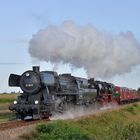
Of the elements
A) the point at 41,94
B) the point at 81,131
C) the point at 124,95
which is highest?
the point at 124,95

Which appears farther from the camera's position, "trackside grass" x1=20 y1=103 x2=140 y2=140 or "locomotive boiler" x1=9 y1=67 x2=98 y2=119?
"locomotive boiler" x1=9 y1=67 x2=98 y2=119

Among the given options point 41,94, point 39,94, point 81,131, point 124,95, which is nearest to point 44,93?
point 41,94

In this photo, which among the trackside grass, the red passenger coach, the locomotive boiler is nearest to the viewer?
the trackside grass

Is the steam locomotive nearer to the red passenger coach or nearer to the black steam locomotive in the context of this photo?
the black steam locomotive

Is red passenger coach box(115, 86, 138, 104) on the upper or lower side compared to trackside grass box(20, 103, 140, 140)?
upper

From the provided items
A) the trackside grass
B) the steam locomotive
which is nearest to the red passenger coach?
the steam locomotive

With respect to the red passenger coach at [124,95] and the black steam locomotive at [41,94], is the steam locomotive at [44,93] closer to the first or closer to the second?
the black steam locomotive at [41,94]

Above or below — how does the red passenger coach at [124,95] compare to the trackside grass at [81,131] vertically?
above

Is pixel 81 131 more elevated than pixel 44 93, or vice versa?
pixel 44 93

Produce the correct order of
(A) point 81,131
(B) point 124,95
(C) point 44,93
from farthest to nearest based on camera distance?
1. (B) point 124,95
2. (C) point 44,93
3. (A) point 81,131

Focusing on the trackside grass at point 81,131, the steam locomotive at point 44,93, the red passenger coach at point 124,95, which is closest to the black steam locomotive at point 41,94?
the steam locomotive at point 44,93

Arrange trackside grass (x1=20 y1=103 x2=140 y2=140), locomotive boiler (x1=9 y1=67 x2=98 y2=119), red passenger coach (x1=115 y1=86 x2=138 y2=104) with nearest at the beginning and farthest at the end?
trackside grass (x1=20 y1=103 x2=140 y2=140) < locomotive boiler (x1=9 y1=67 x2=98 y2=119) < red passenger coach (x1=115 y1=86 x2=138 y2=104)

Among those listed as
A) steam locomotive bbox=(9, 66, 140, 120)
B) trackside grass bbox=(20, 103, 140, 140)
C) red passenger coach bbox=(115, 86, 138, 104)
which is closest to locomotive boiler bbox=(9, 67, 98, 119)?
steam locomotive bbox=(9, 66, 140, 120)

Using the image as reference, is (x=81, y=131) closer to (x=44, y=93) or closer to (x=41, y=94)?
(x=44, y=93)
